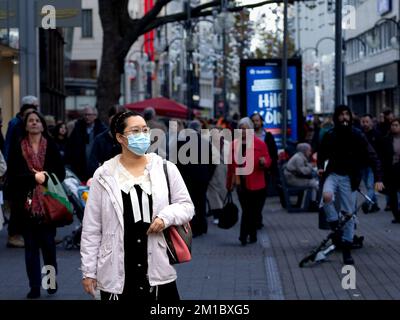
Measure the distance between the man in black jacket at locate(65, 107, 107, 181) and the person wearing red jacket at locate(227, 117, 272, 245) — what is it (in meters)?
2.19

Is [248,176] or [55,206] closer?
[55,206]

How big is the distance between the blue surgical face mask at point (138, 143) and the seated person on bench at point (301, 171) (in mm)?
15226

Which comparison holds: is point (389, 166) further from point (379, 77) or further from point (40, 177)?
point (379, 77)

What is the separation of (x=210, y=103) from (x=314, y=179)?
393 feet

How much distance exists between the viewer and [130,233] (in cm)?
664

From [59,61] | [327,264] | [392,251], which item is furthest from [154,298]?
[59,61]

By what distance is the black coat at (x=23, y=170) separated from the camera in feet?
37.1

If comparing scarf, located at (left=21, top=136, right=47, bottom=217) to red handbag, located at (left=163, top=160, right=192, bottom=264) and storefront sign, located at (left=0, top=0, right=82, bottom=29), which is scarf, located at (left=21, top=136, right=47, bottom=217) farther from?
storefront sign, located at (left=0, top=0, right=82, bottom=29)

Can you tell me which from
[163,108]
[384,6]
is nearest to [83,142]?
[163,108]

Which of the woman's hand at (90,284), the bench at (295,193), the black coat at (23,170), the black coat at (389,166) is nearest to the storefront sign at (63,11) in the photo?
the bench at (295,193)

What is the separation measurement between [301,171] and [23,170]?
1120 cm

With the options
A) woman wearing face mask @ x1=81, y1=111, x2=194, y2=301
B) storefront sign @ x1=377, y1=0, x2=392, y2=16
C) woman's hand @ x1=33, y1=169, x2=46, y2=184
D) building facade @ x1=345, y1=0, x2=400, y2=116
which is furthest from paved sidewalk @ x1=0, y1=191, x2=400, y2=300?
storefront sign @ x1=377, y1=0, x2=392, y2=16
